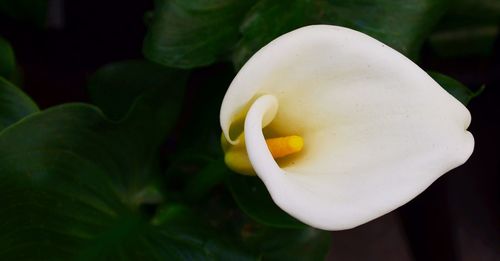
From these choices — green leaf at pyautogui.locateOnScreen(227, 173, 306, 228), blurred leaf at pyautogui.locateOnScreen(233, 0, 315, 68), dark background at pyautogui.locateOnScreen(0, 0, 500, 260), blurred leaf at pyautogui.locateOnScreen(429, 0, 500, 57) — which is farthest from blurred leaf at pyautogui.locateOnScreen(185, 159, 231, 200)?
blurred leaf at pyautogui.locateOnScreen(429, 0, 500, 57)

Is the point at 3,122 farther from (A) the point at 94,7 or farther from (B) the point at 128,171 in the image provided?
(A) the point at 94,7

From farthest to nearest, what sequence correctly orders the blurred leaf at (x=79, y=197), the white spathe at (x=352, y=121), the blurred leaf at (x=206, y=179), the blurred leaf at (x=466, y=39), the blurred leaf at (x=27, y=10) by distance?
the blurred leaf at (x=466, y=39)
the blurred leaf at (x=27, y=10)
the blurred leaf at (x=206, y=179)
the blurred leaf at (x=79, y=197)
the white spathe at (x=352, y=121)

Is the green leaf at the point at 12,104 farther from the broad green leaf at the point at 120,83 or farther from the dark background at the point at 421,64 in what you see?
the dark background at the point at 421,64

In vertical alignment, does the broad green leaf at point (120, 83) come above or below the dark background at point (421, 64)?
above

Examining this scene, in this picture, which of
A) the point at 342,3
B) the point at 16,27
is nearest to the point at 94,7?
the point at 16,27

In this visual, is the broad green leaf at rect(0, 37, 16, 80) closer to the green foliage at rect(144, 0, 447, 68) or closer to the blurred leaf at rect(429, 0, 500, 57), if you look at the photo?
the green foliage at rect(144, 0, 447, 68)

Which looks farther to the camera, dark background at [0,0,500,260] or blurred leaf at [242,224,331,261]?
dark background at [0,0,500,260]

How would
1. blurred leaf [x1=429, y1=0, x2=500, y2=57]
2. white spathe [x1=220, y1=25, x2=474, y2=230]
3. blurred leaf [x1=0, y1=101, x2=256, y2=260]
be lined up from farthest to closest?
1. blurred leaf [x1=429, y1=0, x2=500, y2=57]
2. blurred leaf [x1=0, y1=101, x2=256, y2=260]
3. white spathe [x1=220, y1=25, x2=474, y2=230]

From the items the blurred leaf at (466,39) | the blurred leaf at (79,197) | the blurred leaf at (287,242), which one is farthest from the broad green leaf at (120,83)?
the blurred leaf at (466,39)
